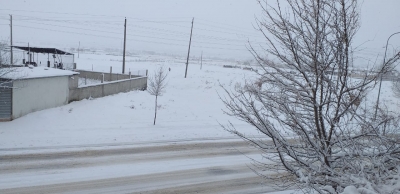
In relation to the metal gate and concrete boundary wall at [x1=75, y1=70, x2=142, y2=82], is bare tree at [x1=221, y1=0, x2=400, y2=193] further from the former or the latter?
concrete boundary wall at [x1=75, y1=70, x2=142, y2=82]

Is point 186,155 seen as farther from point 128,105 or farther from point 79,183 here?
point 128,105

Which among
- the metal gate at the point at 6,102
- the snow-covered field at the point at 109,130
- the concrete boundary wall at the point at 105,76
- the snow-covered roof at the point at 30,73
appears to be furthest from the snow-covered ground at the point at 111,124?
the concrete boundary wall at the point at 105,76

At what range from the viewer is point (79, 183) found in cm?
917

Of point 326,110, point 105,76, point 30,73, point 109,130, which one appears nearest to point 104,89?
point 30,73

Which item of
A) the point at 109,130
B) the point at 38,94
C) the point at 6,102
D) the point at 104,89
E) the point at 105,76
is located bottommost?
the point at 109,130

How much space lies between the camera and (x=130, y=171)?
10.4 m

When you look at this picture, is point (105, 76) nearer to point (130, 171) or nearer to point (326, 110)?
point (130, 171)

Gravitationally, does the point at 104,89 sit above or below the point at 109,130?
above

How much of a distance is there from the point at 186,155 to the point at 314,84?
8.27m

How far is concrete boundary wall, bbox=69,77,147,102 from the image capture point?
21.0 m

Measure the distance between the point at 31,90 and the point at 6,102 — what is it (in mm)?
1558

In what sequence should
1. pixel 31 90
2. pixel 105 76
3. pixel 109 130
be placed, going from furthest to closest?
pixel 105 76 → pixel 31 90 → pixel 109 130

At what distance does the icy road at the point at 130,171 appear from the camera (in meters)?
9.02

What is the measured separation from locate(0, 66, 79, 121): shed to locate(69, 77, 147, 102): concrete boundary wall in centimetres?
70
